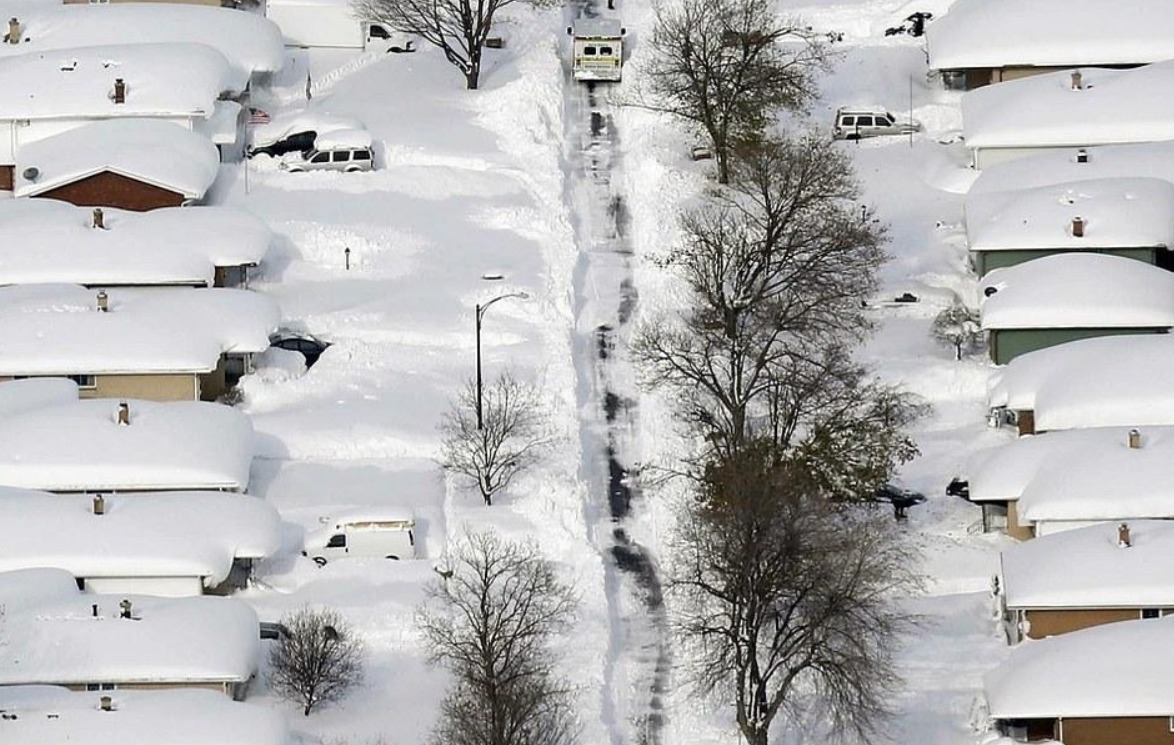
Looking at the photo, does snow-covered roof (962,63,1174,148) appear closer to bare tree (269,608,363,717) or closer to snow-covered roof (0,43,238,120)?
snow-covered roof (0,43,238,120)

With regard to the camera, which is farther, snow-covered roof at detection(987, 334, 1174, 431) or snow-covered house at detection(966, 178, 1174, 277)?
snow-covered house at detection(966, 178, 1174, 277)

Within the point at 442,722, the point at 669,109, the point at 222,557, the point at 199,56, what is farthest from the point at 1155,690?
the point at 199,56

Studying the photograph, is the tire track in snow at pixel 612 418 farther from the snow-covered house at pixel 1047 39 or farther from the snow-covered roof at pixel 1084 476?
the snow-covered house at pixel 1047 39

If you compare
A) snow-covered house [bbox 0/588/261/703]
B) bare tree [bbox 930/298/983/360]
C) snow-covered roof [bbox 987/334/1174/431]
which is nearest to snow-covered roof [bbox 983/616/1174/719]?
snow-covered roof [bbox 987/334/1174/431]

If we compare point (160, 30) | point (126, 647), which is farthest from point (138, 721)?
point (160, 30)

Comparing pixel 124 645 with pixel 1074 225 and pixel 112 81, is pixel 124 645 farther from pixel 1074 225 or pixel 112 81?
pixel 112 81

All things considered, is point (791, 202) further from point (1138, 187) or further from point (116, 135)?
point (116, 135)
